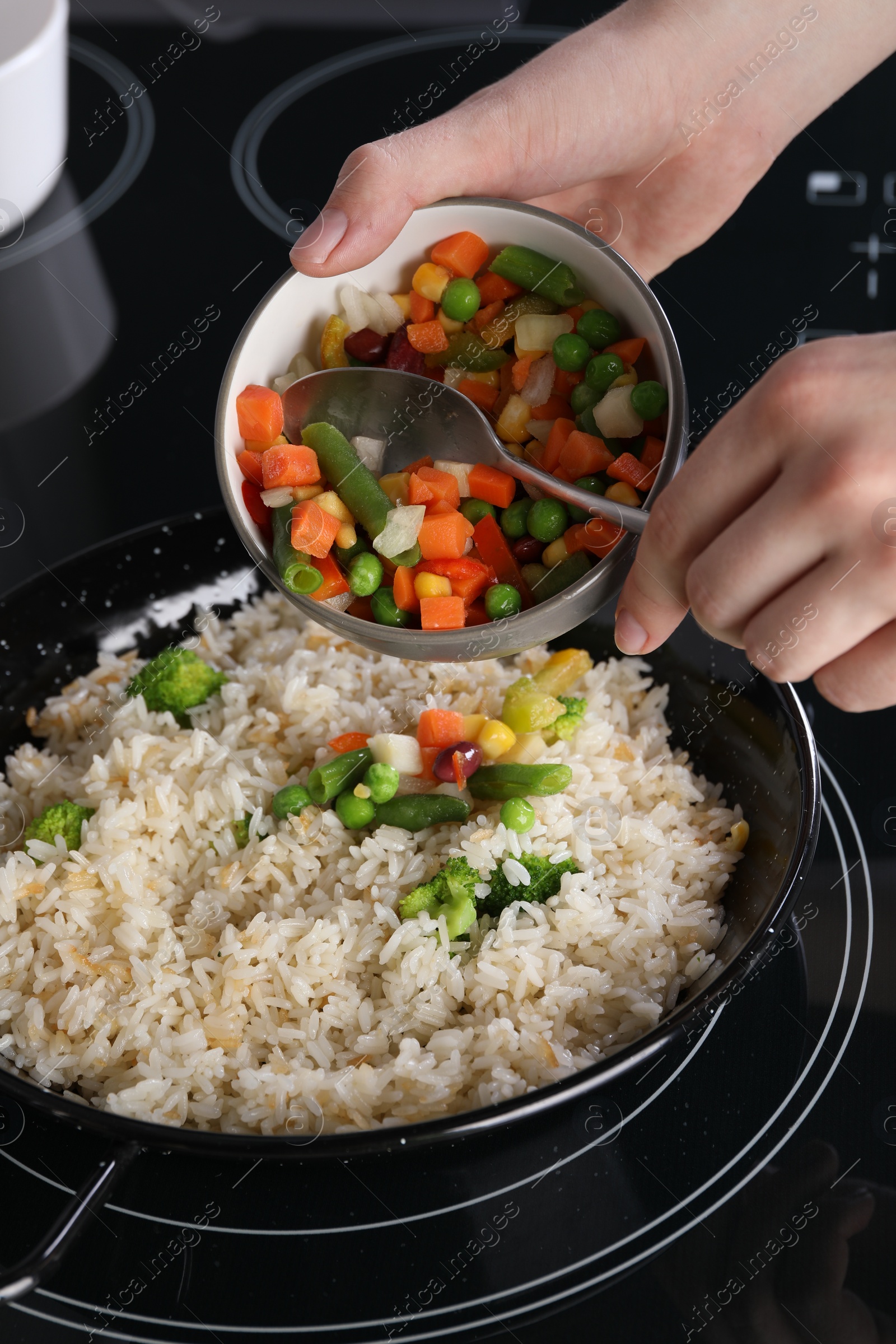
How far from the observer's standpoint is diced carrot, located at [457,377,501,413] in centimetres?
240

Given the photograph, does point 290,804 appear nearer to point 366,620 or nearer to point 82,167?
point 366,620

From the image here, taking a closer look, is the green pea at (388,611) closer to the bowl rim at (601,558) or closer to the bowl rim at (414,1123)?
the bowl rim at (601,558)

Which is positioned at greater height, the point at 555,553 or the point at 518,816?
the point at 555,553

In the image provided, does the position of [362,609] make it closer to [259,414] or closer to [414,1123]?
[259,414]

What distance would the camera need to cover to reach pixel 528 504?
2291 mm

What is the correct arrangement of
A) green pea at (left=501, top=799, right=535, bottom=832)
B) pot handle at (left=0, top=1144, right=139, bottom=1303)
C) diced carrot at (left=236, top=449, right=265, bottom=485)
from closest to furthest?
1. pot handle at (left=0, top=1144, right=139, bottom=1303)
2. diced carrot at (left=236, top=449, right=265, bottom=485)
3. green pea at (left=501, top=799, right=535, bottom=832)

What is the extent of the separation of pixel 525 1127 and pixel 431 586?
1.10 m

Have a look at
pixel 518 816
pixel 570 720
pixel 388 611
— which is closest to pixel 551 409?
pixel 388 611


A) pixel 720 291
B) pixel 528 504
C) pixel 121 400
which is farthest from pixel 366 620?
pixel 720 291

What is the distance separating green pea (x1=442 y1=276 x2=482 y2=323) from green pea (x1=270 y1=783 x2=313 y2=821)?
1.13 metres

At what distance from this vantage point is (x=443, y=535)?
221 cm

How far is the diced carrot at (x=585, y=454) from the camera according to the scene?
2.19 metres

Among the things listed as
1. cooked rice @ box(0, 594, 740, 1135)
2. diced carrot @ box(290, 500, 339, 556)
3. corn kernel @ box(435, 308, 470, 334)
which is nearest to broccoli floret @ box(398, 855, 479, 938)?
cooked rice @ box(0, 594, 740, 1135)

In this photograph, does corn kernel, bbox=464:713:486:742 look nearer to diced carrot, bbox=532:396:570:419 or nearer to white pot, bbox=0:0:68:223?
diced carrot, bbox=532:396:570:419
